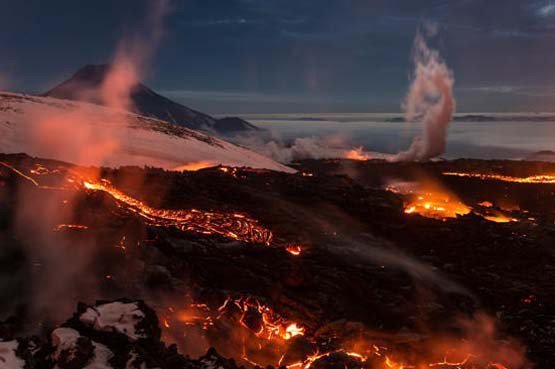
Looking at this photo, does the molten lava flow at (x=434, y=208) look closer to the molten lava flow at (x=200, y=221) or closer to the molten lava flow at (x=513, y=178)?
the molten lava flow at (x=200, y=221)

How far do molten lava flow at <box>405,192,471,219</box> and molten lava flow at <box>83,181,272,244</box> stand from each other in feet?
30.8

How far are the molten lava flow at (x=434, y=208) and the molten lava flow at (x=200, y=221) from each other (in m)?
9.38

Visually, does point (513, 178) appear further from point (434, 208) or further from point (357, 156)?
point (357, 156)

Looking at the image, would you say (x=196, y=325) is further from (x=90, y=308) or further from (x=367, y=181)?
(x=367, y=181)

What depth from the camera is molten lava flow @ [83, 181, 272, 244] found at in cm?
1691

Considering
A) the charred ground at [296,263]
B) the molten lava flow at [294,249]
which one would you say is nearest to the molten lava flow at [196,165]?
the charred ground at [296,263]

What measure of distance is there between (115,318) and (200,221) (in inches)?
347

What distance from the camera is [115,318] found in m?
8.93

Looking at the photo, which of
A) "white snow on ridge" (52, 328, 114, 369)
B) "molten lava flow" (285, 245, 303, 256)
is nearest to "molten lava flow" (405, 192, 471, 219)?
"molten lava flow" (285, 245, 303, 256)

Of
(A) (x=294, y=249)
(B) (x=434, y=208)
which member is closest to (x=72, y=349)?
(A) (x=294, y=249)

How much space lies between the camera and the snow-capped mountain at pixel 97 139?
24.1m

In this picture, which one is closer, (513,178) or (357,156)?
(513,178)

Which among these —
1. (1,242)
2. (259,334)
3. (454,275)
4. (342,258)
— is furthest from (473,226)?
(1,242)

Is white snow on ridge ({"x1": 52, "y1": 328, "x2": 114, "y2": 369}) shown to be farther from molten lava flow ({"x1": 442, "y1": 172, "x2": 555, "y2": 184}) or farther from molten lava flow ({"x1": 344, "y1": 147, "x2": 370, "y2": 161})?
molten lava flow ({"x1": 344, "y1": 147, "x2": 370, "y2": 161})
